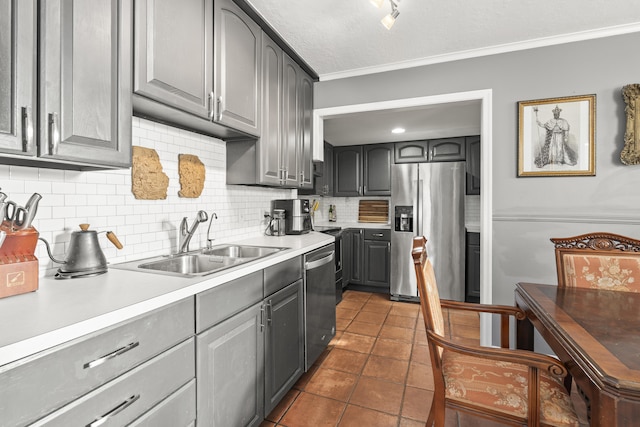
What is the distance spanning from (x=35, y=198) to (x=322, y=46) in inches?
84.3

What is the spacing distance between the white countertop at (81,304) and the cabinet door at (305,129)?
162 cm

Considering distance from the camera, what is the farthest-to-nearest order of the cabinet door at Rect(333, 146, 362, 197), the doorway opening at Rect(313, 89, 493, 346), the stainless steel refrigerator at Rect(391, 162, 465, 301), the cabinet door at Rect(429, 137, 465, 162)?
the cabinet door at Rect(333, 146, 362, 197) < the cabinet door at Rect(429, 137, 465, 162) < the stainless steel refrigerator at Rect(391, 162, 465, 301) < the doorway opening at Rect(313, 89, 493, 346)

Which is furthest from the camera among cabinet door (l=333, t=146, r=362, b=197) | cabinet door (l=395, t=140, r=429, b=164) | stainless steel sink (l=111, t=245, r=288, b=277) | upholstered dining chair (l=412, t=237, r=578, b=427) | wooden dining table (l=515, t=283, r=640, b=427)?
cabinet door (l=333, t=146, r=362, b=197)

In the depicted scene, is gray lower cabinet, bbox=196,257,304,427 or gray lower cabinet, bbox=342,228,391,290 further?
gray lower cabinet, bbox=342,228,391,290

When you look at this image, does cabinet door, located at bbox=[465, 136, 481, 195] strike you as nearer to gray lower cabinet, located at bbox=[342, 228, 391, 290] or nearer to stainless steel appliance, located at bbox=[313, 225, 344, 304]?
gray lower cabinet, located at bbox=[342, 228, 391, 290]

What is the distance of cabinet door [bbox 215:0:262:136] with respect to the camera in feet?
5.84

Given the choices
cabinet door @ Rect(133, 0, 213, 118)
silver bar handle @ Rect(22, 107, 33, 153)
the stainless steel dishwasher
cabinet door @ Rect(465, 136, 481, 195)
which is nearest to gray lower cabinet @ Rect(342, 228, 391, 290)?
cabinet door @ Rect(465, 136, 481, 195)

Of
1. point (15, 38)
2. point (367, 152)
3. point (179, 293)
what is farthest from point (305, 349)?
point (367, 152)

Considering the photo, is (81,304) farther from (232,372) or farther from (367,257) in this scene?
(367,257)

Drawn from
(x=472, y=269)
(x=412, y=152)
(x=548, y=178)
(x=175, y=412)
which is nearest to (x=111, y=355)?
(x=175, y=412)

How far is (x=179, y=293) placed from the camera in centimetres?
113

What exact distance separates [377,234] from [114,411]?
388 centimetres

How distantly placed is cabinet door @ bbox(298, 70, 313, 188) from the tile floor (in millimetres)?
1546

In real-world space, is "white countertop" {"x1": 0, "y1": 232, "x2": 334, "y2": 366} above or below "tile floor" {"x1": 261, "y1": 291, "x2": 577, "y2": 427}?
above
